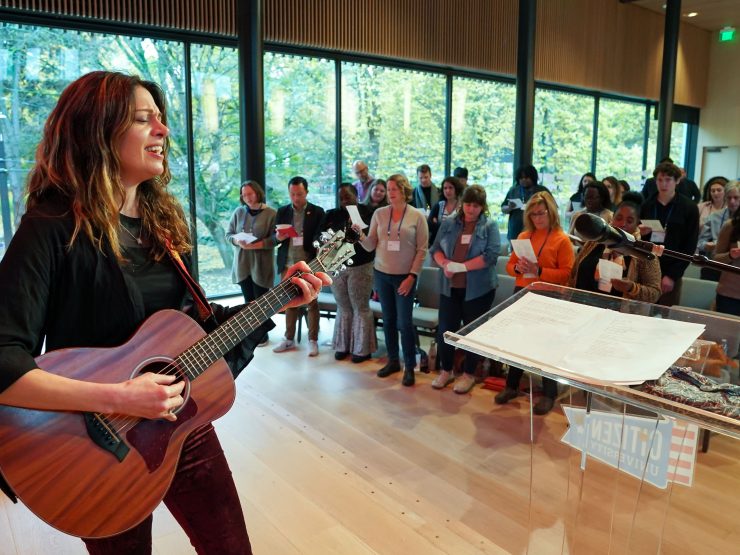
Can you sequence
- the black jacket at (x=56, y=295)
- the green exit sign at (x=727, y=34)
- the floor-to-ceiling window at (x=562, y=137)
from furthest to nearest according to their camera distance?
the green exit sign at (x=727, y=34) < the floor-to-ceiling window at (x=562, y=137) < the black jacket at (x=56, y=295)

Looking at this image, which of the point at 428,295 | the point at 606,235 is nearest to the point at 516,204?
the point at 428,295

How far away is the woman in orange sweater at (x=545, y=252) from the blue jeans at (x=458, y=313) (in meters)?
0.34

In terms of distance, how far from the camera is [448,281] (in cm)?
435

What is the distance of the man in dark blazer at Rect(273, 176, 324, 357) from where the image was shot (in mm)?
5379

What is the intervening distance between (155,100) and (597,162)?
451 inches

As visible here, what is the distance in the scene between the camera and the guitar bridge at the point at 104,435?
4.29 feet

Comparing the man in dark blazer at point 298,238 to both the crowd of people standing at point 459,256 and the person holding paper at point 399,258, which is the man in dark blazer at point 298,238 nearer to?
the crowd of people standing at point 459,256

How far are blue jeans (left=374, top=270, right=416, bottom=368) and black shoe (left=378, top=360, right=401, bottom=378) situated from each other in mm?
44

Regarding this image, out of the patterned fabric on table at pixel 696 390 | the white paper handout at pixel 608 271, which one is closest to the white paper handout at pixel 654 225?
the white paper handout at pixel 608 271

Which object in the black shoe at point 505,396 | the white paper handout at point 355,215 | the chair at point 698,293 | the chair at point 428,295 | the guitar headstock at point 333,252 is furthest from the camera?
the chair at point 428,295

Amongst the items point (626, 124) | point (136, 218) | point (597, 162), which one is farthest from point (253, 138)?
point (626, 124)

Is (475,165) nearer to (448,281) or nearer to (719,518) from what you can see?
(448,281)

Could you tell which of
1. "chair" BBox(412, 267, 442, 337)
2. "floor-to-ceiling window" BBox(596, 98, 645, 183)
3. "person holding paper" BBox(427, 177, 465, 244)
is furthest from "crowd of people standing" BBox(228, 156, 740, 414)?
"floor-to-ceiling window" BBox(596, 98, 645, 183)

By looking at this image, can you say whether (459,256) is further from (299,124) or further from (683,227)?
(299,124)
